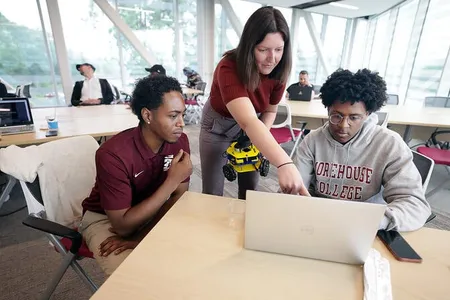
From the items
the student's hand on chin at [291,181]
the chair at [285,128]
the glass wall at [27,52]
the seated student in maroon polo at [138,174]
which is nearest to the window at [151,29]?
the glass wall at [27,52]

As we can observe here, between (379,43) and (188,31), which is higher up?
(188,31)

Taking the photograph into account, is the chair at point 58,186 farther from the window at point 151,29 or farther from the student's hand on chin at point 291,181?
the window at point 151,29

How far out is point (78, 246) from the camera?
3.57 ft

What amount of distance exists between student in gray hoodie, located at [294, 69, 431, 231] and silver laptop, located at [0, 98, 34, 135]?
224cm

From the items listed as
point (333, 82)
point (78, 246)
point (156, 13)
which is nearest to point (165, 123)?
point (78, 246)

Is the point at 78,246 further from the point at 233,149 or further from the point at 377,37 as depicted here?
the point at 377,37

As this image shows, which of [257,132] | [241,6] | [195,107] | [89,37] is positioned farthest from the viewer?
[241,6]

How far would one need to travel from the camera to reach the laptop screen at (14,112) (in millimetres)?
2062

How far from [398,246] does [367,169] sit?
46 cm

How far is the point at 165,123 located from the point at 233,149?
1.22 ft

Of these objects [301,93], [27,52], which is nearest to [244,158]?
[301,93]

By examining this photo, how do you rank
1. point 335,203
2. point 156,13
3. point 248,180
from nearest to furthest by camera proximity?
point 335,203
point 248,180
point 156,13

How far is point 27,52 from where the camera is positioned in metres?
5.56

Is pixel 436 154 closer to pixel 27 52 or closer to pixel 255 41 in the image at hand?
pixel 255 41
